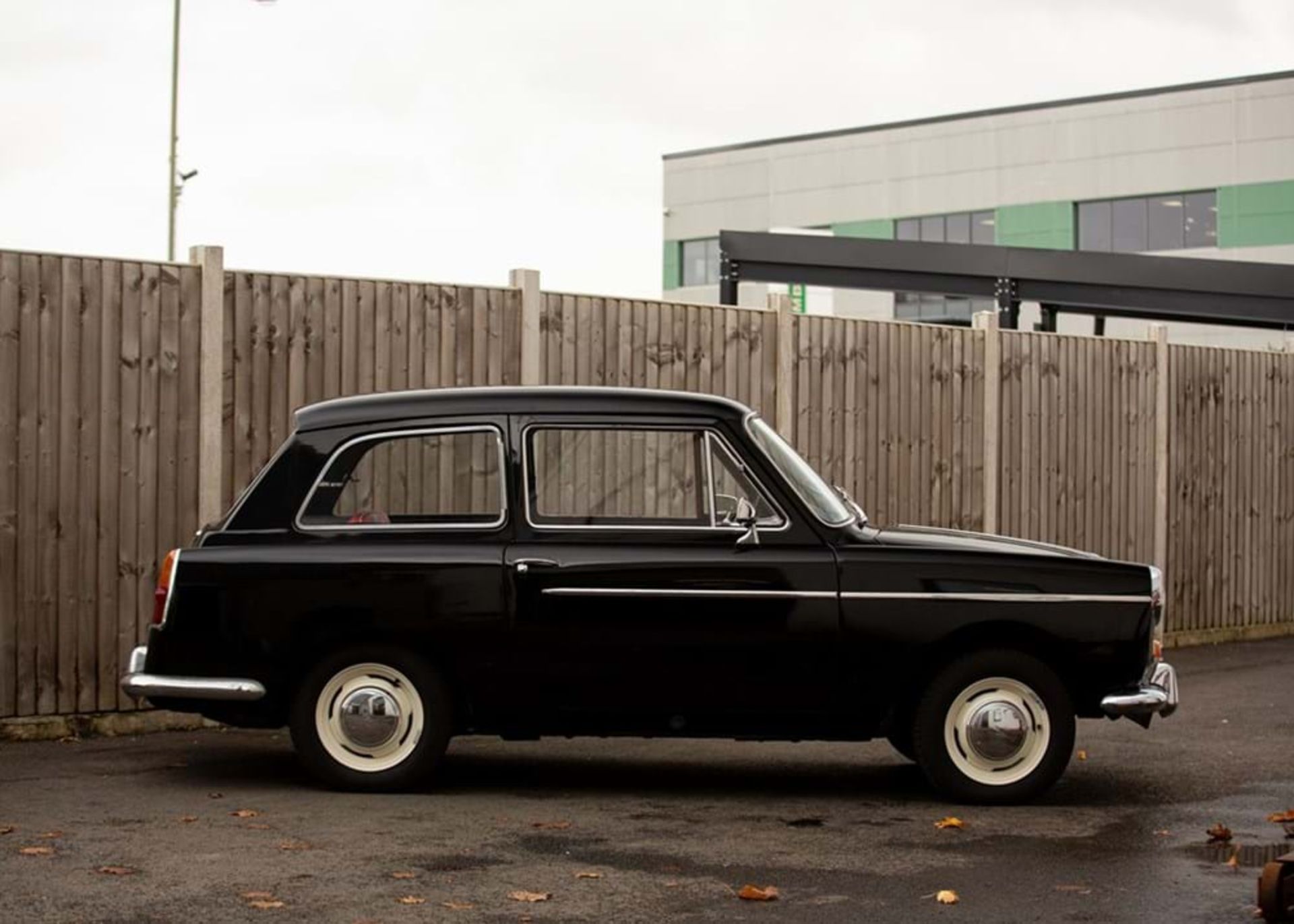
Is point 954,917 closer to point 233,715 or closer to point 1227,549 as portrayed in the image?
point 233,715

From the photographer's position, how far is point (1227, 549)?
1758 centimetres

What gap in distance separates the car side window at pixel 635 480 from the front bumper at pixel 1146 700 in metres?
1.66

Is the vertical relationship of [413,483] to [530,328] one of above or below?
below

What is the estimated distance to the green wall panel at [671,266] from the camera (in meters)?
69.1

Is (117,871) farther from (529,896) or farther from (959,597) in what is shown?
(959,597)

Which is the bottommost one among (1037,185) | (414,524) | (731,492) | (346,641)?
(346,641)

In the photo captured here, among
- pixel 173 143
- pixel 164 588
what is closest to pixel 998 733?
pixel 164 588

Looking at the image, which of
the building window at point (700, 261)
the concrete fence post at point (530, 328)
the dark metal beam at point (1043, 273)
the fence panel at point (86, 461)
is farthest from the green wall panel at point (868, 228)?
the fence panel at point (86, 461)

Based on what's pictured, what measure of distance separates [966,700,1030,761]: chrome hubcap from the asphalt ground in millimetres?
271

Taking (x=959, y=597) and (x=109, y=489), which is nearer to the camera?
(x=959, y=597)

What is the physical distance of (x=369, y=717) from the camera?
29.8ft

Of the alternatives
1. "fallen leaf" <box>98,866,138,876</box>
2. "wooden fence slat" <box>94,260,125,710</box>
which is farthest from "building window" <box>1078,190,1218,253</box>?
"fallen leaf" <box>98,866,138,876</box>

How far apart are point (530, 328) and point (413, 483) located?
341 cm

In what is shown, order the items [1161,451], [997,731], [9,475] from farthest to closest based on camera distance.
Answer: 1. [1161,451]
2. [9,475]
3. [997,731]
